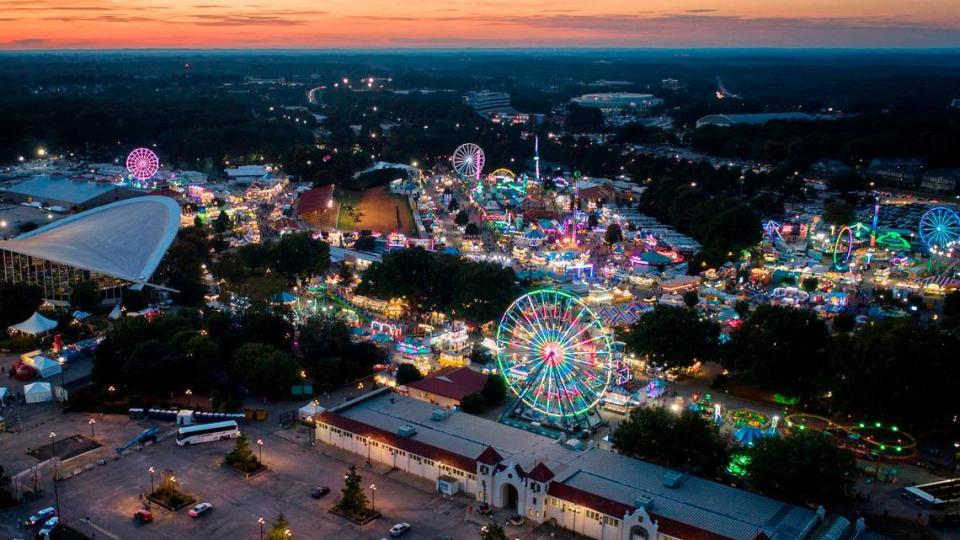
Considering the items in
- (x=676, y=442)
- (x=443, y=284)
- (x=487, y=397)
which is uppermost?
(x=443, y=284)

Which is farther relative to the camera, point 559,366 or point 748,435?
point 559,366

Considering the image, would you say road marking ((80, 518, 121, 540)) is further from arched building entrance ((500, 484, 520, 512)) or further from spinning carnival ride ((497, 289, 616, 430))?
spinning carnival ride ((497, 289, 616, 430))

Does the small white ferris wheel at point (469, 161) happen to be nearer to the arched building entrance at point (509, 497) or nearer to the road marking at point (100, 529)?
the arched building entrance at point (509, 497)

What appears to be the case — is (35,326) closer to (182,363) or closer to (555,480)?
(182,363)

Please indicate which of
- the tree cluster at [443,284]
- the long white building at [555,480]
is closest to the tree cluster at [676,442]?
the long white building at [555,480]

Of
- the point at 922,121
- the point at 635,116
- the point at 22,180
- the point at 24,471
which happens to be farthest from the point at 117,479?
the point at 635,116

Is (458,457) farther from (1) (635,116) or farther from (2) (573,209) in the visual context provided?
(1) (635,116)

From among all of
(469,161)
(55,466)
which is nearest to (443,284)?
(55,466)

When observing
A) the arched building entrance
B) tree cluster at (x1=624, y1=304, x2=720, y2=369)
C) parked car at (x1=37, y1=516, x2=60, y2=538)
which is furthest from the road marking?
tree cluster at (x1=624, y1=304, x2=720, y2=369)
